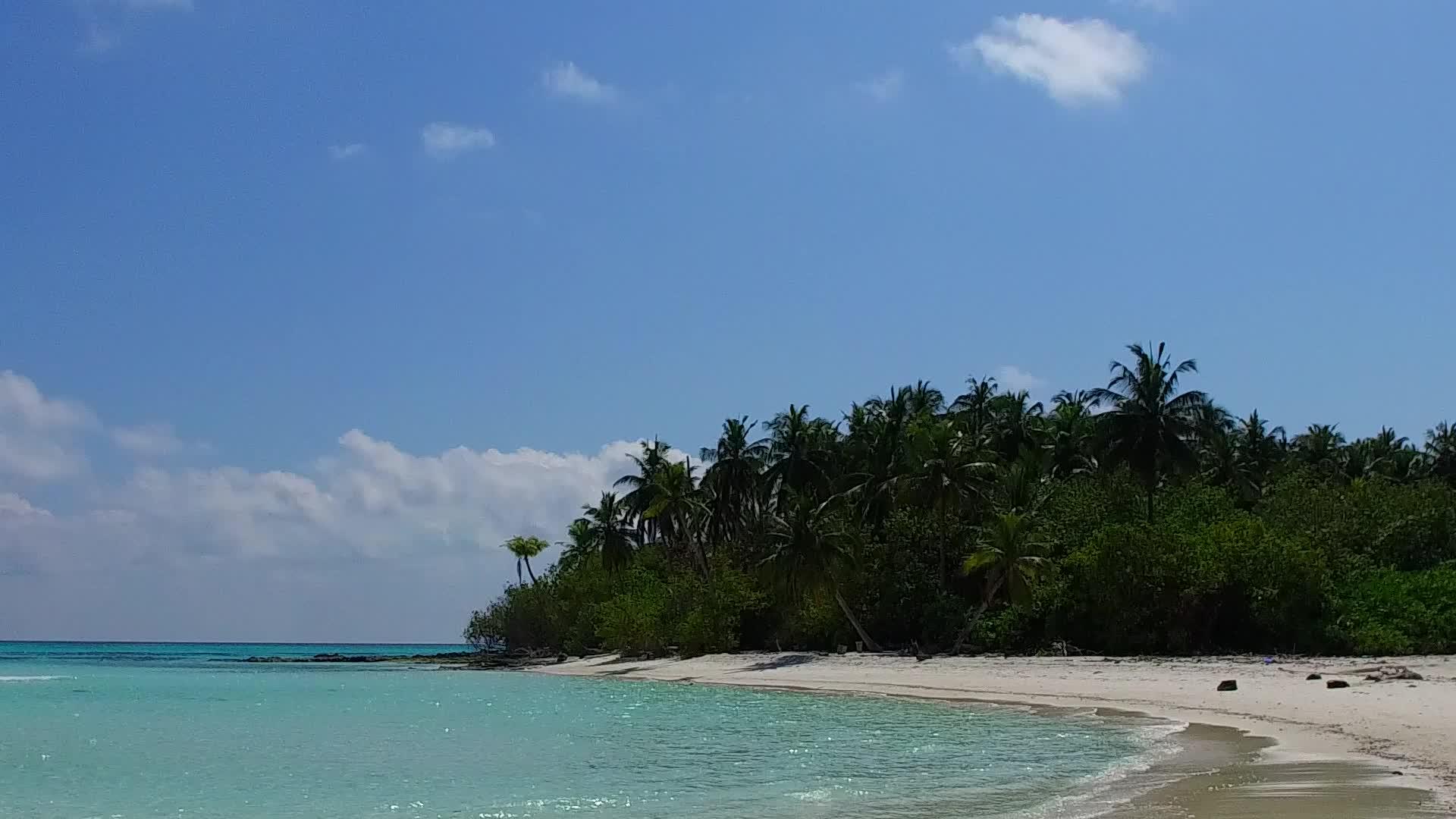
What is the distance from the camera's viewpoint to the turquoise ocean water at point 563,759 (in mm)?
13664

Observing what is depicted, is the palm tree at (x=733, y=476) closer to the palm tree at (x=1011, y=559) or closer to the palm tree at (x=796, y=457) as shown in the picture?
the palm tree at (x=796, y=457)

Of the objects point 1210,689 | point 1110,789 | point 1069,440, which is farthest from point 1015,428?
point 1110,789

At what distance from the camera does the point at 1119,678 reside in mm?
30531

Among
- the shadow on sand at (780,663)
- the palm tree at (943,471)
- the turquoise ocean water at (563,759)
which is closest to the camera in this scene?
the turquoise ocean water at (563,759)

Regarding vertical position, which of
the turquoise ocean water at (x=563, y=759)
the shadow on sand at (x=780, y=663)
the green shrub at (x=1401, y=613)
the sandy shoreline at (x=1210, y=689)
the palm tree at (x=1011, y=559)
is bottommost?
the turquoise ocean water at (x=563, y=759)

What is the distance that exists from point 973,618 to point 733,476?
21465 millimetres

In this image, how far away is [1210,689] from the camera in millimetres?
25984

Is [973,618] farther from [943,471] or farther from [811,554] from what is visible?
[811,554]

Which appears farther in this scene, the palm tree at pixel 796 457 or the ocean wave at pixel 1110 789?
the palm tree at pixel 796 457

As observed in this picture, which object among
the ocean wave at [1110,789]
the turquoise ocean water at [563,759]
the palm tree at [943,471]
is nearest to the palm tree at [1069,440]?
the palm tree at [943,471]

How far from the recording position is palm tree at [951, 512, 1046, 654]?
4147 centimetres

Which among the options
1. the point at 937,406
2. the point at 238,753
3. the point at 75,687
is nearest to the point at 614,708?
the point at 238,753

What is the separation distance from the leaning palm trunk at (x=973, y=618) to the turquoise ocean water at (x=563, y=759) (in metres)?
11.5

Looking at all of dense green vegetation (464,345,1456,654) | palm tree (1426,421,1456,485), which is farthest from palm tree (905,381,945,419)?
palm tree (1426,421,1456,485)
